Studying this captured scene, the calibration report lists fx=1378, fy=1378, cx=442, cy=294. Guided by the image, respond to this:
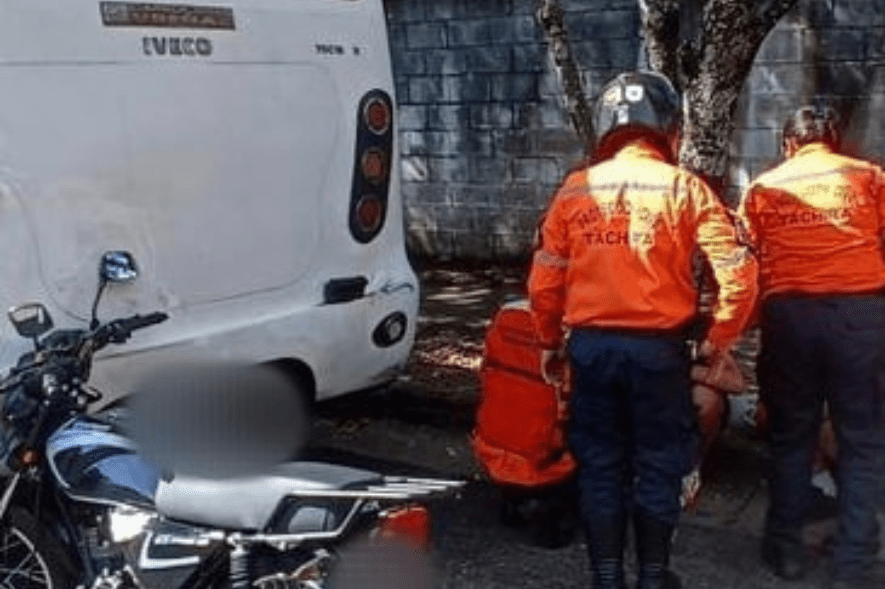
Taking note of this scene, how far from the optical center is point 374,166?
5258mm

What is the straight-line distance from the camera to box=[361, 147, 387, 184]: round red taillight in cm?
→ 522

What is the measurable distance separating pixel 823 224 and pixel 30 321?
2458 millimetres

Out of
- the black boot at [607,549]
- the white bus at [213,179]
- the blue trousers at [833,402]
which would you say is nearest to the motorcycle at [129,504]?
the white bus at [213,179]

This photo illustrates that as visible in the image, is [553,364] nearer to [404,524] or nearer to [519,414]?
[519,414]

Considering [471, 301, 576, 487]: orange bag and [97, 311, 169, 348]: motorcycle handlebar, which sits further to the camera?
[471, 301, 576, 487]: orange bag

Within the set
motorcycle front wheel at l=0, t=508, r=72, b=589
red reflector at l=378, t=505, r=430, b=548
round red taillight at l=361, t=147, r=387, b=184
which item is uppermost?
round red taillight at l=361, t=147, r=387, b=184

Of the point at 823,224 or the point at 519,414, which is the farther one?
the point at 519,414

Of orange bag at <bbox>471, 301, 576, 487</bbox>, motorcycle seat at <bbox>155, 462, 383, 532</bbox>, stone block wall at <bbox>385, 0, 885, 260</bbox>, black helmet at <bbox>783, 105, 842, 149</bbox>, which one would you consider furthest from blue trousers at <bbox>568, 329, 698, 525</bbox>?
stone block wall at <bbox>385, 0, 885, 260</bbox>

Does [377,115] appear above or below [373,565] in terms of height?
above

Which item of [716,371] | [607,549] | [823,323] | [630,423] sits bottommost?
[607,549]

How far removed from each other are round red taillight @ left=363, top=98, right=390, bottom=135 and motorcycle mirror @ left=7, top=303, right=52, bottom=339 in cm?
175

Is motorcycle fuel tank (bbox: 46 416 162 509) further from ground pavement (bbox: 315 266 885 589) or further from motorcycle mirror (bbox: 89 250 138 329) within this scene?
ground pavement (bbox: 315 266 885 589)

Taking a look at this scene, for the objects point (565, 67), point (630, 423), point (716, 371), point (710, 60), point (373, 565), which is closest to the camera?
point (373, 565)

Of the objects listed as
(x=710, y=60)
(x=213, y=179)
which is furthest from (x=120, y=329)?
(x=710, y=60)
